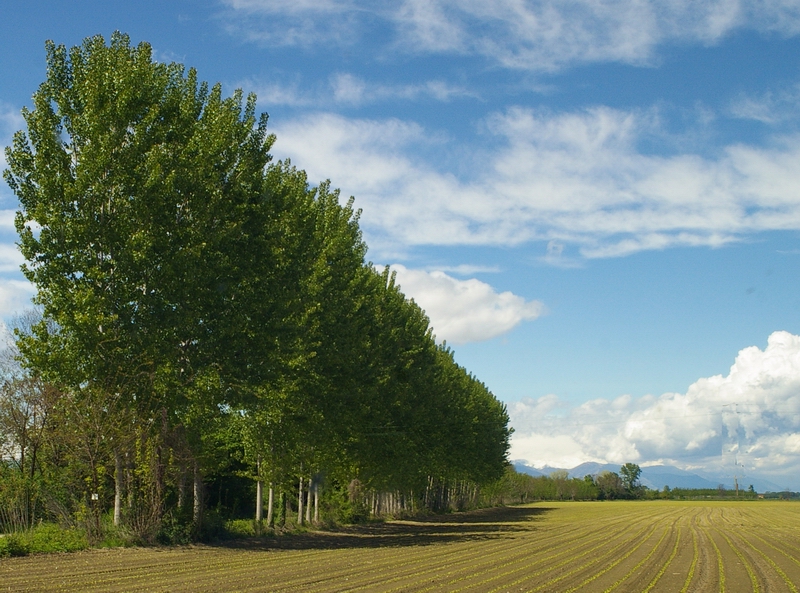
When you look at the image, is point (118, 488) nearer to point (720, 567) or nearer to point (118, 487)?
point (118, 487)

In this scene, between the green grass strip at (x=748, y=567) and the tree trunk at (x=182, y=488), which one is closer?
the green grass strip at (x=748, y=567)

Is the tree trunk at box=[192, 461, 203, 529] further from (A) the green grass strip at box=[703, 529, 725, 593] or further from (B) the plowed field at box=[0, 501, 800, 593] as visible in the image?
(A) the green grass strip at box=[703, 529, 725, 593]

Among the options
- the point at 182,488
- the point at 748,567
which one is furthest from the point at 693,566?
the point at 182,488

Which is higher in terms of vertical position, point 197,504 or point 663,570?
point 197,504

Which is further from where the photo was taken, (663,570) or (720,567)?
(720,567)

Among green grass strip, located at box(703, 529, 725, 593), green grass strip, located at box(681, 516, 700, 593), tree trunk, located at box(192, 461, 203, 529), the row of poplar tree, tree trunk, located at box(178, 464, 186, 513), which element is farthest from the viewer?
tree trunk, located at box(178, 464, 186, 513)

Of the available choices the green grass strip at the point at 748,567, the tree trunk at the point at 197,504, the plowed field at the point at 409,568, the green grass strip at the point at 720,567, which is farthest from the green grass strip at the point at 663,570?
the tree trunk at the point at 197,504

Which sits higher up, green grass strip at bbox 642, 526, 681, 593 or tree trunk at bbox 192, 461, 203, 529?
tree trunk at bbox 192, 461, 203, 529

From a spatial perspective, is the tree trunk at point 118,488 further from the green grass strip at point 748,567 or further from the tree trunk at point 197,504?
the green grass strip at point 748,567

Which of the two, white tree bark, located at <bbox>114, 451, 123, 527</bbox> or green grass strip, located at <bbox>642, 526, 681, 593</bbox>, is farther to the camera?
white tree bark, located at <bbox>114, 451, 123, 527</bbox>

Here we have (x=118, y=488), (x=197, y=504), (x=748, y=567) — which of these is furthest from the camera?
(x=197, y=504)

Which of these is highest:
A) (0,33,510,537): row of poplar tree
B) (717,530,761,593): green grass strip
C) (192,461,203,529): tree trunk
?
(0,33,510,537): row of poplar tree

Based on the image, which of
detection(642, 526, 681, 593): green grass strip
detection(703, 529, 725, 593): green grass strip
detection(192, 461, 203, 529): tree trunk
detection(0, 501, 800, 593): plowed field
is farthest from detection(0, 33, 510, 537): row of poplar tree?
detection(703, 529, 725, 593): green grass strip

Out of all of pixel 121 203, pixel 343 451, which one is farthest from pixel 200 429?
pixel 343 451
